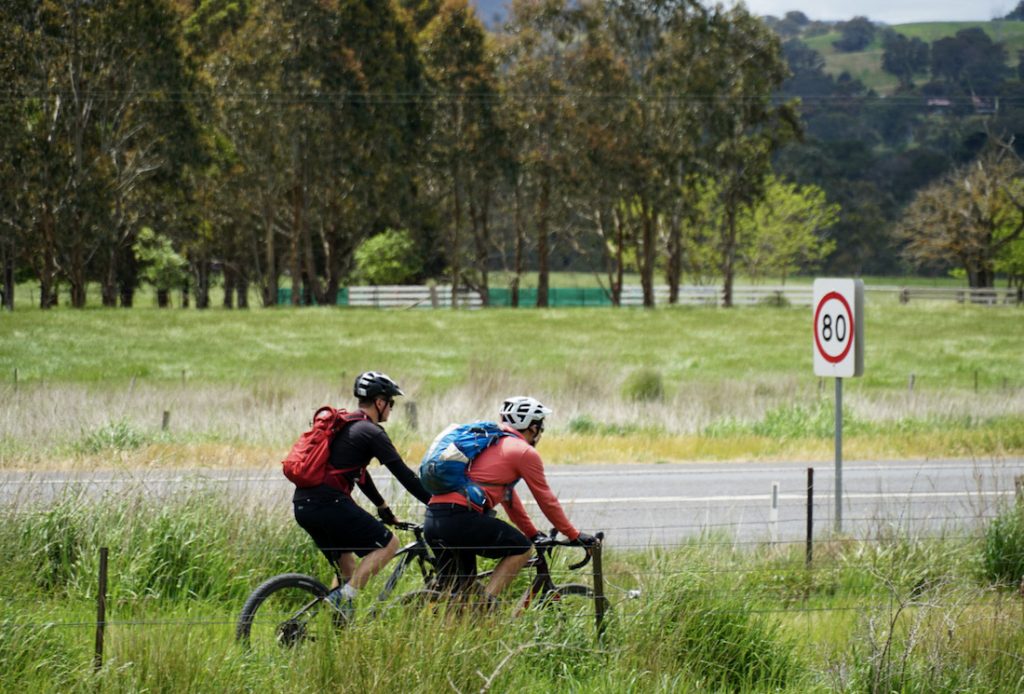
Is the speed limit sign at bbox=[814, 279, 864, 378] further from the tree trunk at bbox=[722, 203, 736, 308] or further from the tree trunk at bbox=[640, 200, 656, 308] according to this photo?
the tree trunk at bbox=[722, 203, 736, 308]

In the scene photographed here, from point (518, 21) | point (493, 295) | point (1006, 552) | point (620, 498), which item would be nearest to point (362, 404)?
point (1006, 552)

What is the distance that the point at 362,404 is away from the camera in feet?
26.0

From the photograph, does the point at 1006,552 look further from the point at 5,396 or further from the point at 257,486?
the point at 5,396

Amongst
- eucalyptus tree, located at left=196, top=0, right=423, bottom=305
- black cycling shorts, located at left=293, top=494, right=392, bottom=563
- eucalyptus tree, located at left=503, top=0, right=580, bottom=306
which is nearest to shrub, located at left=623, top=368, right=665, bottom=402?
black cycling shorts, located at left=293, top=494, right=392, bottom=563

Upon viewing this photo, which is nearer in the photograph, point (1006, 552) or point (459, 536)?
point (459, 536)

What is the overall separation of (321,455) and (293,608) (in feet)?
2.99

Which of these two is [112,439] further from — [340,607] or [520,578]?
[340,607]

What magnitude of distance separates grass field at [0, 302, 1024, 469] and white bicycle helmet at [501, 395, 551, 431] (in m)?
6.81

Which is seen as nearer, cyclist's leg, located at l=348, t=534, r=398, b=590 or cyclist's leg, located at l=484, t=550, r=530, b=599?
cyclist's leg, located at l=484, t=550, r=530, b=599

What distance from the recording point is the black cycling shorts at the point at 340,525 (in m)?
7.76

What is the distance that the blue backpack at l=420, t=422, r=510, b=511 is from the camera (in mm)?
7324

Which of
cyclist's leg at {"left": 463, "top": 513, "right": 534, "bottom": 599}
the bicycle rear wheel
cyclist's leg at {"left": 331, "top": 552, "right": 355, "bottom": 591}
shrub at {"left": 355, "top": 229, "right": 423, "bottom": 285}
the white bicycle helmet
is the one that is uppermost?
shrub at {"left": 355, "top": 229, "right": 423, "bottom": 285}

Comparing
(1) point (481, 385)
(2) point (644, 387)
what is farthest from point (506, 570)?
(2) point (644, 387)

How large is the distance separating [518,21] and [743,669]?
5446cm
